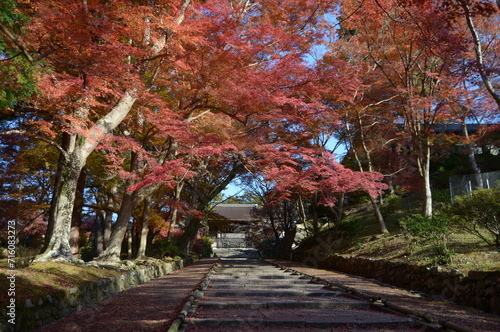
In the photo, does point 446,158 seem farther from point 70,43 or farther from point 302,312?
point 70,43

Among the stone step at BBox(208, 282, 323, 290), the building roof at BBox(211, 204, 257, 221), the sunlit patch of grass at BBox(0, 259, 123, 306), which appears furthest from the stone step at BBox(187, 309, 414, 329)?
the building roof at BBox(211, 204, 257, 221)

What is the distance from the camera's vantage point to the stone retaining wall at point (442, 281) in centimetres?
571

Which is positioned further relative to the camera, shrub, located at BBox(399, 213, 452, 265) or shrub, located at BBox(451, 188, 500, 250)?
shrub, located at BBox(399, 213, 452, 265)

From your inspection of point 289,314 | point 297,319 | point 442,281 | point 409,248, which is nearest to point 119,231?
point 289,314

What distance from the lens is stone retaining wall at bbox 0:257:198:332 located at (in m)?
4.33

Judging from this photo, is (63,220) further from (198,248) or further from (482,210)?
(198,248)

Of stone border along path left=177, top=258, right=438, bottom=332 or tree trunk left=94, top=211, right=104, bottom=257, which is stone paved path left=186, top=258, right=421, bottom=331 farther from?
tree trunk left=94, top=211, right=104, bottom=257

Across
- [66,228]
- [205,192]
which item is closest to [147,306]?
[66,228]

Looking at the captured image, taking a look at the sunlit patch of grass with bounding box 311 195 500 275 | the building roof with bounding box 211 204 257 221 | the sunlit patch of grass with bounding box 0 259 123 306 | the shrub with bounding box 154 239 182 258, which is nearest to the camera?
the sunlit patch of grass with bounding box 0 259 123 306

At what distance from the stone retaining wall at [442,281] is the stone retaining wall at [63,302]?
6.85 metres

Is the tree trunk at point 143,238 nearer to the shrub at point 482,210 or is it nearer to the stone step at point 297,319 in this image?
the stone step at point 297,319

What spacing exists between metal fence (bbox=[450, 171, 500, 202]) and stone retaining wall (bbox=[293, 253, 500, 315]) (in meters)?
6.83

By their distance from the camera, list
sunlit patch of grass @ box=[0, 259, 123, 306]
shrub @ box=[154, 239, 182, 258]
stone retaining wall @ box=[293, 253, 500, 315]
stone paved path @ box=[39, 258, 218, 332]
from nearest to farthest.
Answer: stone paved path @ box=[39, 258, 218, 332], sunlit patch of grass @ box=[0, 259, 123, 306], stone retaining wall @ box=[293, 253, 500, 315], shrub @ box=[154, 239, 182, 258]

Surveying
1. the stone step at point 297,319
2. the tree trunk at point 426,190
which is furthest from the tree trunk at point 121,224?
the tree trunk at point 426,190
